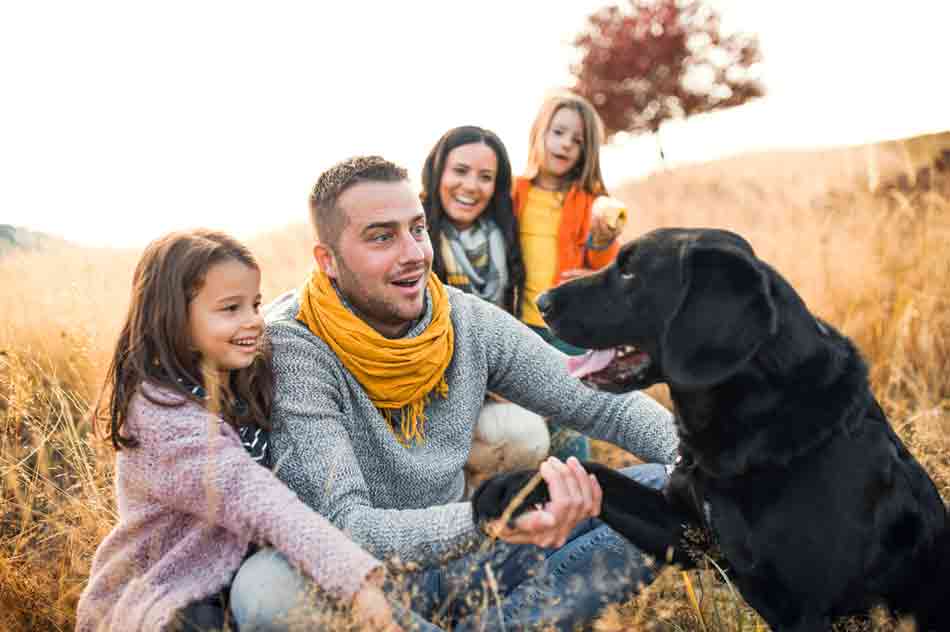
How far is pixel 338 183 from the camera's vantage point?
93.0 inches

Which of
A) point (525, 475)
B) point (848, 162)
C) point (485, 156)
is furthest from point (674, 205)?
point (525, 475)

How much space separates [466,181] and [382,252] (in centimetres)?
149

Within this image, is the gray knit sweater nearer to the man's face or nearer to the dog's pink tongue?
the man's face

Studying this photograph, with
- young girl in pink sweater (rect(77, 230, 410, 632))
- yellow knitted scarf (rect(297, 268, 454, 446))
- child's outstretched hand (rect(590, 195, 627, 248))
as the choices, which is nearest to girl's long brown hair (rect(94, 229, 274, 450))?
young girl in pink sweater (rect(77, 230, 410, 632))

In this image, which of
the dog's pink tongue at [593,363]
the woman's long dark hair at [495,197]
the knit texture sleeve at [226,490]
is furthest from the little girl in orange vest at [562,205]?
the knit texture sleeve at [226,490]

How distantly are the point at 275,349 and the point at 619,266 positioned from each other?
98 centimetres

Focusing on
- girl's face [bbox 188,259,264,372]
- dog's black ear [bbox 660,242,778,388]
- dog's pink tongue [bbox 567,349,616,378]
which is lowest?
dog's pink tongue [bbox 567,349,616,378]

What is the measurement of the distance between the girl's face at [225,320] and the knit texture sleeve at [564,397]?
2.62 ft

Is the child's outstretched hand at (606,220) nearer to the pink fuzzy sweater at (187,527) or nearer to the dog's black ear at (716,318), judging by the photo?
the dog's black ear at (716,318)

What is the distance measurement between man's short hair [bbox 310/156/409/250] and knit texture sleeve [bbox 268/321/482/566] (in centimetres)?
33

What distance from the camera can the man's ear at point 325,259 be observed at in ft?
7.95

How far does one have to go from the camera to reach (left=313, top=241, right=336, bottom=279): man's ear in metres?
2.42

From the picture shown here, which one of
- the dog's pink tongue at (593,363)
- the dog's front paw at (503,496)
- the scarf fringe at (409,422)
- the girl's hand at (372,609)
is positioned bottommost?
the girl's hand at (372,609)

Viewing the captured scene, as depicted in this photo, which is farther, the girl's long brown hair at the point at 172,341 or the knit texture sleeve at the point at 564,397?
the knit texture sleeve at the point at 564,397
